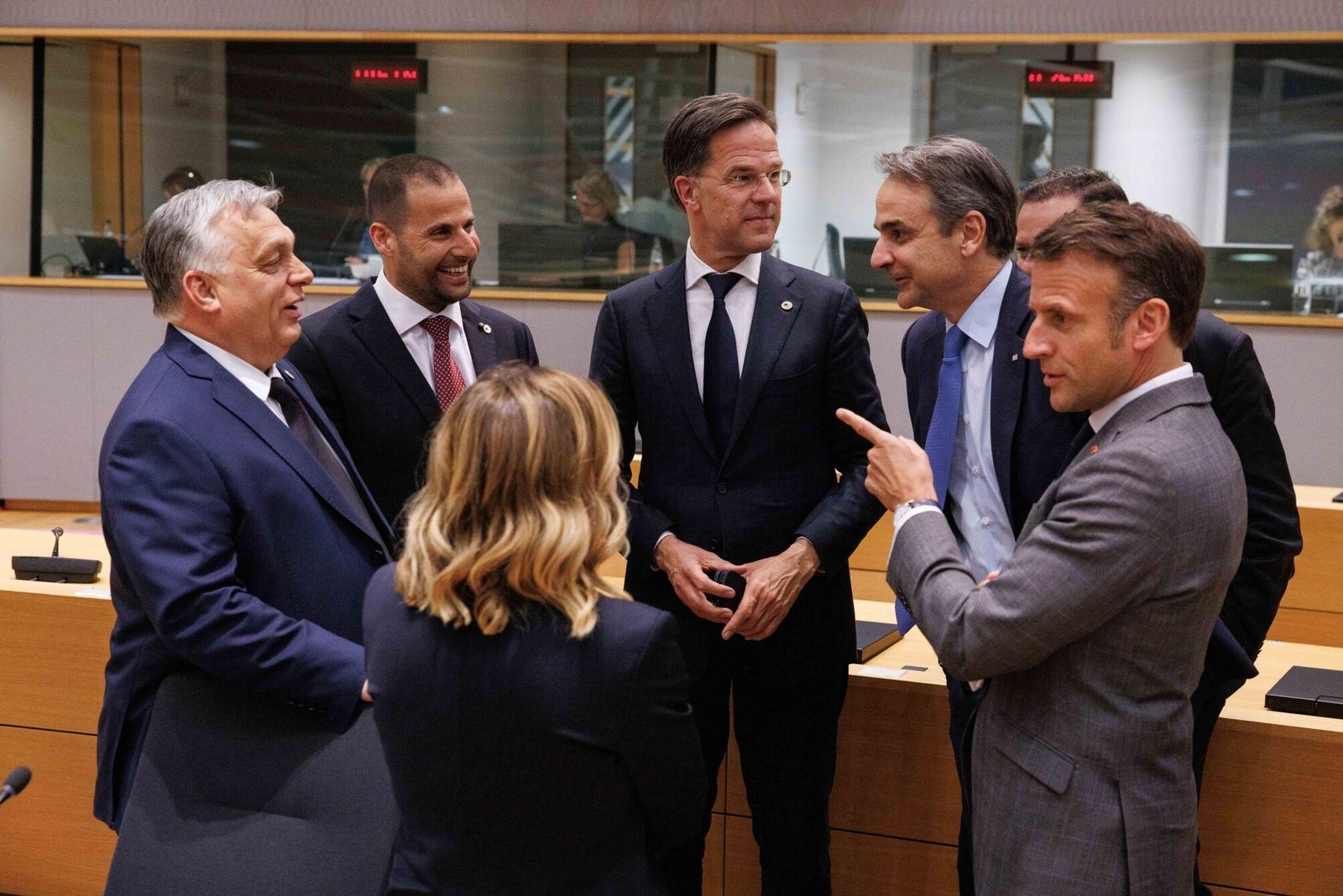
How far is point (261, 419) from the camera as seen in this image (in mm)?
2125

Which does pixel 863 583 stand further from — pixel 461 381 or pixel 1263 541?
pixel 1263 541

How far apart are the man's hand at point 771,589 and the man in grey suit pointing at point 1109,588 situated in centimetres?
53

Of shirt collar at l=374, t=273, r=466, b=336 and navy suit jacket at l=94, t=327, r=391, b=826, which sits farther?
shirt collar at l=374, t=273, r=466, b=336

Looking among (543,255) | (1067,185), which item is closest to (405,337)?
(1067,185)

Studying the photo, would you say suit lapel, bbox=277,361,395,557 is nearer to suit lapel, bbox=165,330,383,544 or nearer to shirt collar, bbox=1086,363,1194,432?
suit lapel, bbox=165,330,383,544

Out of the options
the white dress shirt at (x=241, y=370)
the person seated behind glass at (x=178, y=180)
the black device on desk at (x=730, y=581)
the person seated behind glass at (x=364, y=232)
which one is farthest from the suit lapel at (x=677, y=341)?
the person seated behind glass at (x=178, y=180)

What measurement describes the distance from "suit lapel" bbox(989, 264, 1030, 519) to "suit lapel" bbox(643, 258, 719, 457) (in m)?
0.52

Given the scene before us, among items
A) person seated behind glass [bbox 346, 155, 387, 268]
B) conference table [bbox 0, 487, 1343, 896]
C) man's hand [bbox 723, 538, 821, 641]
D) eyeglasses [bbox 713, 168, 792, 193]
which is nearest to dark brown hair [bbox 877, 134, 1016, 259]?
eyeglasses [bbox 713, 168, 792, 193]

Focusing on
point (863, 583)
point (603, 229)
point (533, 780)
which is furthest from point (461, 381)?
point (603, 229)

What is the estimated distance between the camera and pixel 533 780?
61.4 inches

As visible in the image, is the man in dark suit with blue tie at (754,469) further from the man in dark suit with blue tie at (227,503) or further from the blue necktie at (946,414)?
the man in dark suit with blue tie at (227,503)

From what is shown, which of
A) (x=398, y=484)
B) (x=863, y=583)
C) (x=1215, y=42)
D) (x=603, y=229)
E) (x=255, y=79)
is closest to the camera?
(x=398, y=484)

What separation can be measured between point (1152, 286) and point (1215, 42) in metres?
6.12

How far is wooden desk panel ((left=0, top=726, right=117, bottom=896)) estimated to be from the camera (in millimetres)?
3131
